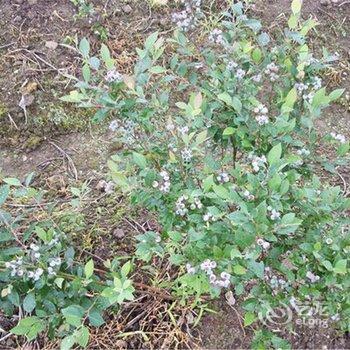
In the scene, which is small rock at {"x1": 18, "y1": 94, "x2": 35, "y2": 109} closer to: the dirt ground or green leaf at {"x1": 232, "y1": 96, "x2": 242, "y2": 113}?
the dirt ground

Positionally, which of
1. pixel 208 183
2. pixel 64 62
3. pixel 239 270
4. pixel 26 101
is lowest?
pixel 26 101

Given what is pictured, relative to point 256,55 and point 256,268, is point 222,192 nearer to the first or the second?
point 256,268

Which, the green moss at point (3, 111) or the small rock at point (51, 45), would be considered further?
the small rock at point (51, 45)

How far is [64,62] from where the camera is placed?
10.1 feet

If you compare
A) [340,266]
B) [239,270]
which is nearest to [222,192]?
[239,270]

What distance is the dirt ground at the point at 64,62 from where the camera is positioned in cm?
284

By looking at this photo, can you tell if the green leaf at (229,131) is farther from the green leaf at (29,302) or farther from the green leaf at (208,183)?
the green leaf at (29,302)

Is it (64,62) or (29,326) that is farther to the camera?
(64,62)

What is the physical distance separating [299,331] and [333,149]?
97cm

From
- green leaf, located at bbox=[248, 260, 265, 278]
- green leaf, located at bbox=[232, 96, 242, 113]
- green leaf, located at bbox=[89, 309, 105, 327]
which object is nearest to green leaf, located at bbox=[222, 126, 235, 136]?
green leaf, located at bbox=[232, 96, 242, 113]

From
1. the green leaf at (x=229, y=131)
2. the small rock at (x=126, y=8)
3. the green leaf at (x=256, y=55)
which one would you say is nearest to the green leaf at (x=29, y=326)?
the green leaf at (x=229, y=131)

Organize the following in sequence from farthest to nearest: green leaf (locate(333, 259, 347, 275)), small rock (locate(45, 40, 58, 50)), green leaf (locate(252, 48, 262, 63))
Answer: small rock (locate(45, 40, 58, 50))
green leaf (locate(252, 48, 262, 63))
green leaf (locate(333, 259, 347, 275))

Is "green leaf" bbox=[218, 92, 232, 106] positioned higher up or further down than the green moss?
higher up

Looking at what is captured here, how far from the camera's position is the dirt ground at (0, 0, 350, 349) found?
284 cm
